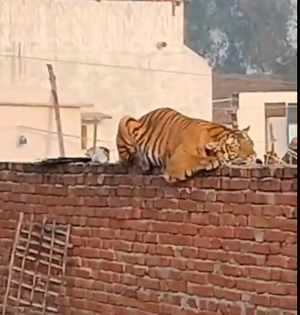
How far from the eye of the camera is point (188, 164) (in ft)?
21.3

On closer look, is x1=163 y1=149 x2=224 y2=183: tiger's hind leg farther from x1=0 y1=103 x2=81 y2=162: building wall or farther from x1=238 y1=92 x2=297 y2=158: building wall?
x1=238 y1=92 x2=297 y2=158: building wall

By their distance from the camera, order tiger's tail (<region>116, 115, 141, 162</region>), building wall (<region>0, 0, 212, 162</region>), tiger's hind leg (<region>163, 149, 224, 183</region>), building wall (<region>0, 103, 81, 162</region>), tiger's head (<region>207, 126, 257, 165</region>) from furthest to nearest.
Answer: building wall (<region>0, 0, 212, 162</region>) < building wall (<region>0, 103, 81, 162</region>) < tiger's tail (<region>116, 115, 141, 162</region>) < tiger's head (<region>207, 126, 257, 165</region>) < tiger's hind leg (<region>163, 149, 224, 183</region>)

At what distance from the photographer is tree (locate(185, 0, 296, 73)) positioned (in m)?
27.1

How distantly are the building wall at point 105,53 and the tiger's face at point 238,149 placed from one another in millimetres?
11615

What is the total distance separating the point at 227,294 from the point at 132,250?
0.99 metres

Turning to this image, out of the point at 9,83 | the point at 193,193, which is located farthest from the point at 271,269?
the point at 9,83

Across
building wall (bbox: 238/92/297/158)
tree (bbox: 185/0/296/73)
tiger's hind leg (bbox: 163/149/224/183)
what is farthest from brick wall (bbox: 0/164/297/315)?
tree (bbox: 185/0/296/73)

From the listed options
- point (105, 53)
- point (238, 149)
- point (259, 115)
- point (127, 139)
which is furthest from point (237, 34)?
point (238, 149)

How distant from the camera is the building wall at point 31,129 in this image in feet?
50.4

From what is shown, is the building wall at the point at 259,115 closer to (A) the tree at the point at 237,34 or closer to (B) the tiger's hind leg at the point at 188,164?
(A) the tree at the point at 237,34

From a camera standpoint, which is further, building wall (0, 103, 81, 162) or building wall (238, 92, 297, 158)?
building wall (238, 92, 297, 158)

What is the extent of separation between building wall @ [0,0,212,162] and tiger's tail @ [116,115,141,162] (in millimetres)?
10766

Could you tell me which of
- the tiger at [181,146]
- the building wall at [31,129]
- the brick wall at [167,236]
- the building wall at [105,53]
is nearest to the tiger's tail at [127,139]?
the tiger at [181,146]

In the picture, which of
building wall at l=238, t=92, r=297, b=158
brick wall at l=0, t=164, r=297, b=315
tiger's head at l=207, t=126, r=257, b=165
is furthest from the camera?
building wall at l=238, t=92, r=297, b=158
